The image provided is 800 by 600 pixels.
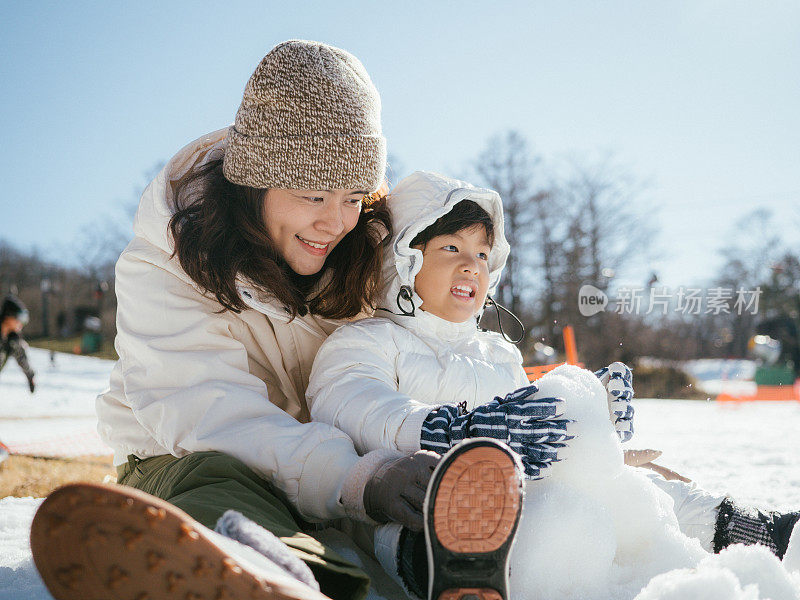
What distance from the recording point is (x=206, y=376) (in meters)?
1.62

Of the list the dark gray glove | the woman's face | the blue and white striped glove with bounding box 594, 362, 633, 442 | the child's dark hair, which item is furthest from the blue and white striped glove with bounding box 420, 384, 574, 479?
the child's dark hair

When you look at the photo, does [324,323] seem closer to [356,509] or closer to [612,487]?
[356,509]

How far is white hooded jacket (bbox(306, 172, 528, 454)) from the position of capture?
1522mm

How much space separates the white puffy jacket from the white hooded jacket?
0.10 metres

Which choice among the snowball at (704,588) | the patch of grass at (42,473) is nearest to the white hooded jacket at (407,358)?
the snowball at (704,588)

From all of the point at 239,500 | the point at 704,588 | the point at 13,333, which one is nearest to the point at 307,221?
the point at 239,500

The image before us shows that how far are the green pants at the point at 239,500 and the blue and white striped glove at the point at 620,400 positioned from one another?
0.80m

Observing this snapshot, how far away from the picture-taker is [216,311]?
175 cm

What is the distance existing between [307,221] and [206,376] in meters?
0.47

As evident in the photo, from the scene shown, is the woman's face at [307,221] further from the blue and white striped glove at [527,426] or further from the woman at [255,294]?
the blue and white striped glove at [527,426]

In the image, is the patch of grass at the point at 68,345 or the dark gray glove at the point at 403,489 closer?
the dark gray glove at the point at 403,489

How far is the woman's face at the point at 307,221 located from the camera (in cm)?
176

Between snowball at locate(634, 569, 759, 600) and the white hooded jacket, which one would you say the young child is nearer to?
the white hooded jacket

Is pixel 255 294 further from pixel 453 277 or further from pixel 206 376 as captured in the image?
pixel 453 277
